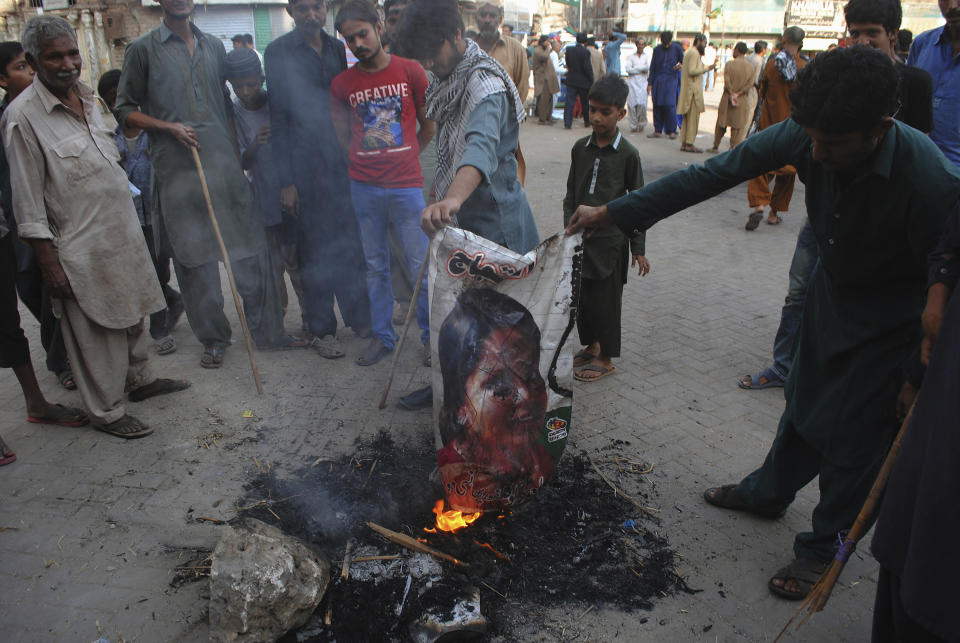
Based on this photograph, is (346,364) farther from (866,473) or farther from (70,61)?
(866,473)

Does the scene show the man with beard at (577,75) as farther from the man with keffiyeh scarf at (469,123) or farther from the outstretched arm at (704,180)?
the outstretched arm at (704,180)

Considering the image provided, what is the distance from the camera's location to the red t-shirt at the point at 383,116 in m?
4.34

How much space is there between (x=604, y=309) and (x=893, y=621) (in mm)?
2798

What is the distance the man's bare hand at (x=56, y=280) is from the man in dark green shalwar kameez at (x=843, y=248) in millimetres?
2786

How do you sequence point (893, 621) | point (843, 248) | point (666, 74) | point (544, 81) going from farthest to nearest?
point (544, 81) < point (666, 74) < point (843, 248) < point (893, 621)

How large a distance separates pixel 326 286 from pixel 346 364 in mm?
656

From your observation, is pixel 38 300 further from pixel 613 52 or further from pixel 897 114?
pixel 613 52

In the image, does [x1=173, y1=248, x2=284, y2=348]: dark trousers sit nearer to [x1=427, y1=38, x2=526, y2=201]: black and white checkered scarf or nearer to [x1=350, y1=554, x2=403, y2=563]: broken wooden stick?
[x1=427, y1=38, x2=526, y2=201]: black and white checkered scarf

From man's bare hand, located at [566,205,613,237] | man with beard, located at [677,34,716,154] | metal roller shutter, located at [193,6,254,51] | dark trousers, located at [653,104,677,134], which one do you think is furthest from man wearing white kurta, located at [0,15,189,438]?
metal roller shutter, located at [193,6,254,51]

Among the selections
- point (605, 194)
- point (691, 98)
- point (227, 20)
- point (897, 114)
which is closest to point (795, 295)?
point (897, 114)

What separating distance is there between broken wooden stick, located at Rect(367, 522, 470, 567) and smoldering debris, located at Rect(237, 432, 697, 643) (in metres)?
0.03

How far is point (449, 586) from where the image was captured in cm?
260

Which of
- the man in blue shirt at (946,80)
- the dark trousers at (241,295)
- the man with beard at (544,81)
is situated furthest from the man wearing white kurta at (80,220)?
the man with beard at (544,81)

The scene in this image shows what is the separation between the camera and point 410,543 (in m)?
2.81
